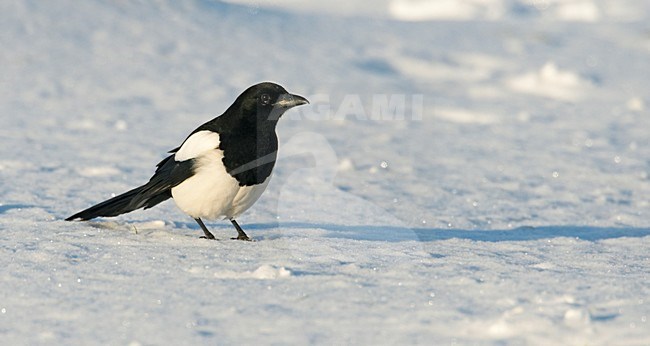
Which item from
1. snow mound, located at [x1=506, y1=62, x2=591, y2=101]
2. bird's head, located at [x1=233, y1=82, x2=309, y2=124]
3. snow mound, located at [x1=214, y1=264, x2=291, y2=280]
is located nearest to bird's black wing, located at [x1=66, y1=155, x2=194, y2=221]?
bird's head, located at [x1=233, y1=82, x2=309, y2=124]

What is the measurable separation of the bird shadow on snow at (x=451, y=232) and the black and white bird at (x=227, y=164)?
1.52 ft

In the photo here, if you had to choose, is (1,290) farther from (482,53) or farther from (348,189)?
(482,53)

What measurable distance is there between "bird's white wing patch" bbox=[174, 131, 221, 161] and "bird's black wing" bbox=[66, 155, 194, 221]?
0.05 m

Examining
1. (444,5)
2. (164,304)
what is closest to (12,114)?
(164,304)

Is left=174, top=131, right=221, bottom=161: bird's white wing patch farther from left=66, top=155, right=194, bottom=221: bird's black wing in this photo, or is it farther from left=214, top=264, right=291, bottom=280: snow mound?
left=214, top=264, right=291, bottom=280: snow mound

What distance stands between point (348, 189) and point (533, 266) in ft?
7.39

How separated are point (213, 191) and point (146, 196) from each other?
0.42m

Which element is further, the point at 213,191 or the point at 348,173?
the point at 348,173

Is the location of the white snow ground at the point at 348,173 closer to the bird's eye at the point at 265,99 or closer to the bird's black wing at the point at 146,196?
the bird's black wing at the point at 146,196

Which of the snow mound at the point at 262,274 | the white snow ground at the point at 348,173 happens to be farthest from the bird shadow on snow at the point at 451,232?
the snow mound at the point at 262,274

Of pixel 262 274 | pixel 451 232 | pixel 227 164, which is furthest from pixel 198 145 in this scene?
pixel 451 232

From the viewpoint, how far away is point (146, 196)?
4.43 meters

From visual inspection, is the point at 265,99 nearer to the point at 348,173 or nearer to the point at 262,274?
the point at 262,274

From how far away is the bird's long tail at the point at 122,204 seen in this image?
4.45 meters
